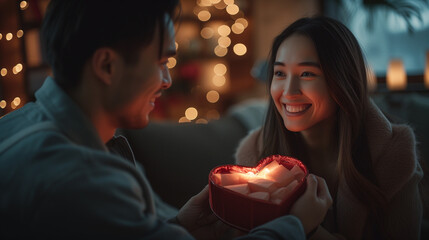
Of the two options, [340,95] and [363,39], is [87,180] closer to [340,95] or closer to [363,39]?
[340,95]

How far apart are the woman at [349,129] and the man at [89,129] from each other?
358mm

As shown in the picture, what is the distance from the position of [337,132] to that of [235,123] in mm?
1188

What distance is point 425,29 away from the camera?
3.01 meters

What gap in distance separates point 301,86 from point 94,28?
0.60 m

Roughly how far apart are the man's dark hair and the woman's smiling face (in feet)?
1.50

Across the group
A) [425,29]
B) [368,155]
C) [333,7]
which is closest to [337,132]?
[368,155]

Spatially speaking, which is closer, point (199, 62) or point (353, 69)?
point (353, 69)

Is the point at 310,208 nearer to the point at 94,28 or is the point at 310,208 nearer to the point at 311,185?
the point at 311,185

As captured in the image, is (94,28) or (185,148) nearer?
(94,28)

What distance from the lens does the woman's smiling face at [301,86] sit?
971mm

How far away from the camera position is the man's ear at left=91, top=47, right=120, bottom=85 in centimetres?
64

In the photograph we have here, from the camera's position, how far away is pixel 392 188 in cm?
100

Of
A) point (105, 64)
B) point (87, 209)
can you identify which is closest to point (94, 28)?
point (105, 64)

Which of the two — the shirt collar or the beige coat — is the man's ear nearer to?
the shirt collar
